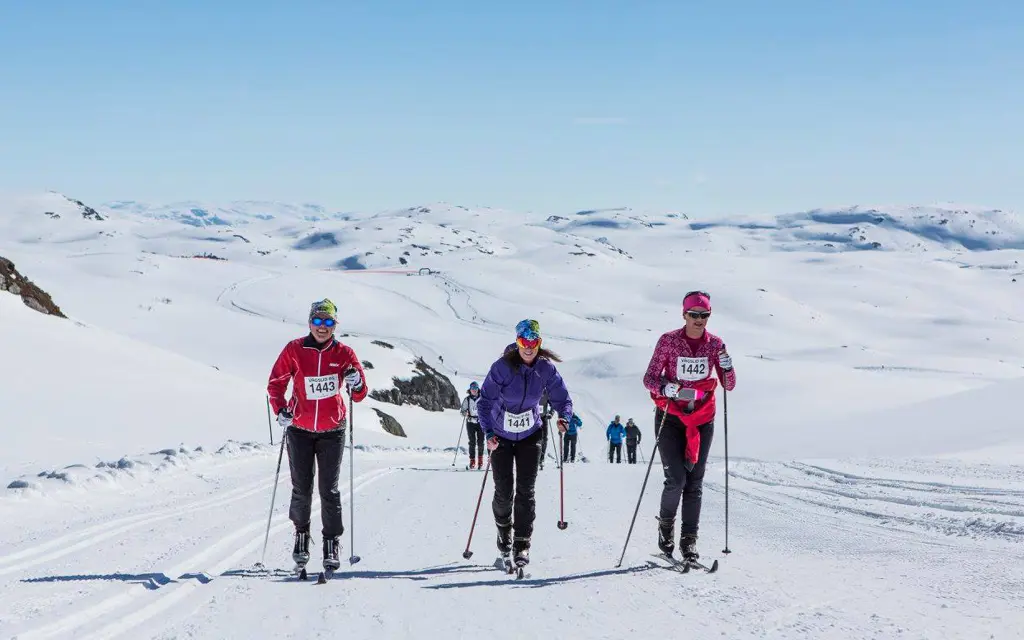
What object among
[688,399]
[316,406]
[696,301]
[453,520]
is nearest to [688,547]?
[688,399]

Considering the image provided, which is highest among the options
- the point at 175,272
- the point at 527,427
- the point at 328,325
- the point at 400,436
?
the point at 175,272

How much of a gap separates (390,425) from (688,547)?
97.5 ft

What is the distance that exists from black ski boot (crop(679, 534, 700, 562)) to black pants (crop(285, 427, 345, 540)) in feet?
10.1

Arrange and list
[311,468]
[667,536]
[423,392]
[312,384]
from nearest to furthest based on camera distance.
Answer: [312,384], [311,468], [667,536], [423,392]

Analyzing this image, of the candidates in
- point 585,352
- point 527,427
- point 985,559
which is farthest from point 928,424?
point 585,352

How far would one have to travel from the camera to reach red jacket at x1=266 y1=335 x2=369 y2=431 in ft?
23.6

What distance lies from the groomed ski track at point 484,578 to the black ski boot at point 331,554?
0.13m

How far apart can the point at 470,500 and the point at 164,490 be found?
4759mm

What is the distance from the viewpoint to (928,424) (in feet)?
93.8

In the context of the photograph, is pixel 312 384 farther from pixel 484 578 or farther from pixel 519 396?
pixel 484 578

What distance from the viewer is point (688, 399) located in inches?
298

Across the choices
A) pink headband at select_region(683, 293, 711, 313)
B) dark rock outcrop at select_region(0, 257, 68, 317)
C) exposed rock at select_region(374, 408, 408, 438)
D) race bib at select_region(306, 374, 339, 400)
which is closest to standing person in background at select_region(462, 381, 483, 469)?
pink headband at select_region(683, 293, 711, 313)

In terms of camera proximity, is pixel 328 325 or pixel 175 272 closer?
pixel 328 325

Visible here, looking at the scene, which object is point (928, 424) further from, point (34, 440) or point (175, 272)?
point (175, 272)
